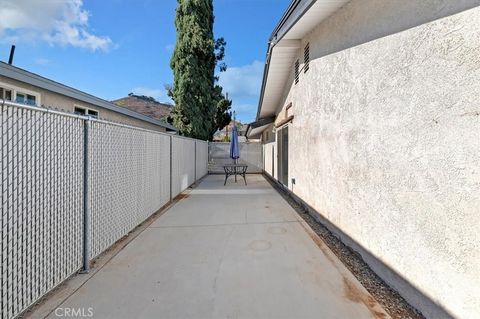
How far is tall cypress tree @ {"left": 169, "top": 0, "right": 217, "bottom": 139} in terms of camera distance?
17.4 m

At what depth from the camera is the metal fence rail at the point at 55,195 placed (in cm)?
218

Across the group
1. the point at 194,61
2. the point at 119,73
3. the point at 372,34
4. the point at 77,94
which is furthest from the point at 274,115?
the point at 119,73

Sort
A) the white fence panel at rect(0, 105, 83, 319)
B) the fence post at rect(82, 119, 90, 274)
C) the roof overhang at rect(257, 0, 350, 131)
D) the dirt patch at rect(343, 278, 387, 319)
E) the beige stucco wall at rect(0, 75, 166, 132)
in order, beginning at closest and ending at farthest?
the white fence panel at rect(0, 105, 83, 319)
the dirt patch at rect(343, 278, 387, 319)
the fence post at rect(82, 119, 90, 274)
the roof overhang at rect(257, 0, 350, 131)
the beige stucco wall at rect(0, 75, 166, 132)

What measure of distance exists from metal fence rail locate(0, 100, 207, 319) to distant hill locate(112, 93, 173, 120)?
86.3 feet

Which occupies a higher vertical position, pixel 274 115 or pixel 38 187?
pixel 274 115

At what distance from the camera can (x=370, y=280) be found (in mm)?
3133

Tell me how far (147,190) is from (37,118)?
3.36 meters

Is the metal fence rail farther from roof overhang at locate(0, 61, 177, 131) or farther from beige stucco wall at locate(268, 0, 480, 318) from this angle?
beige stucco wall at locate(268, 0, 480, 318)

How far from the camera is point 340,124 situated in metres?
4.36

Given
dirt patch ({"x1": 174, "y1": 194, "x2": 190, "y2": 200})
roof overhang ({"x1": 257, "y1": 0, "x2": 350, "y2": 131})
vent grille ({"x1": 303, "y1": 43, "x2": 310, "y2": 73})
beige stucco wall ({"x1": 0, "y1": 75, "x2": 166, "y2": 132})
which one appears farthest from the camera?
dirt patch ({"x1": 174, "y1": 194, "x2": 190, "y2": 200})

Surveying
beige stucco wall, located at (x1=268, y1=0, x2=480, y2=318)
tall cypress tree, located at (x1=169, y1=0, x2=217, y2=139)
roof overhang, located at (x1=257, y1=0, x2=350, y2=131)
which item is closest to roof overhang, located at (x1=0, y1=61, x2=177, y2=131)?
roof overhang, located at (x1=257, y1=0, x2=350, y2=131)

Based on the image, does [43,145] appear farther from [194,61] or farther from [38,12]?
[194,61]

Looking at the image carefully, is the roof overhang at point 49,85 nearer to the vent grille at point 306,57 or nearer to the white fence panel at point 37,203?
the white fence panel at point 37,203

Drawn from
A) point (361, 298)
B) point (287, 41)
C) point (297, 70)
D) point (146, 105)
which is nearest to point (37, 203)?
point (361, 298)
